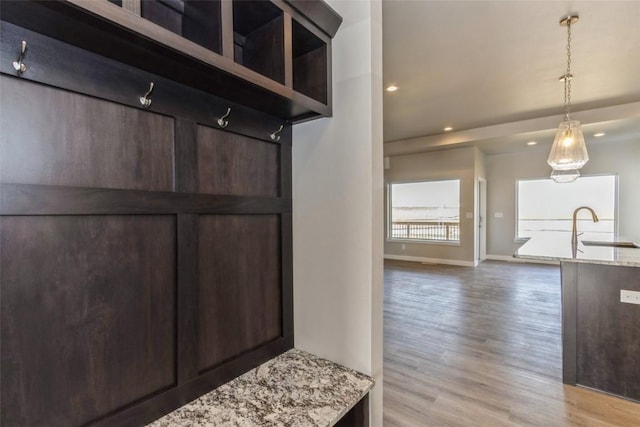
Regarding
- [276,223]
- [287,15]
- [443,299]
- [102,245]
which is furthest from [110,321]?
[443,299]

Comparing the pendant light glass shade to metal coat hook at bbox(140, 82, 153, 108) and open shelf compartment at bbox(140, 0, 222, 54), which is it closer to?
open shelf compartment at bbox(140, 0, 222, 54)

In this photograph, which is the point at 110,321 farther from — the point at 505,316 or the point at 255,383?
the point at 505,316

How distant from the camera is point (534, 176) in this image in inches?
264

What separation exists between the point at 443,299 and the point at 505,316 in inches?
31.3

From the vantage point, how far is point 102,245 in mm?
856

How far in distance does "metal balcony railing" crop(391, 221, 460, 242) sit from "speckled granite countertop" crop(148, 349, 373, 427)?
6221mm

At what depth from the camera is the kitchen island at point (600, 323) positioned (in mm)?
1981

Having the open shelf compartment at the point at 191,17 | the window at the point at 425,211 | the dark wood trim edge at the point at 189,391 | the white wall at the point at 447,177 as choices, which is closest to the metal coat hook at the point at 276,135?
the open shelf compartment at the point at 191,17

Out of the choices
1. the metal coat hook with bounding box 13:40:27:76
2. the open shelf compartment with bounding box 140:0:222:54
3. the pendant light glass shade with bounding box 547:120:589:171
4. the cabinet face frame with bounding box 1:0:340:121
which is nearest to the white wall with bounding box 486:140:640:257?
the pendant light glass shade with bounding box 547:120:589:171

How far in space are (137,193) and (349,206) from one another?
30.1 inches

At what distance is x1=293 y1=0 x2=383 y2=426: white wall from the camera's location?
1.20 meters

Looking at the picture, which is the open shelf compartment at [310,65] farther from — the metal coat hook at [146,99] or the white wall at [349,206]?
the metal coat hook at [146,99]

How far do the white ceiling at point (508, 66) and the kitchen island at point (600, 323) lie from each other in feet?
6.35

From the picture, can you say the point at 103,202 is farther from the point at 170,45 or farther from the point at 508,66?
the point at 508,66
